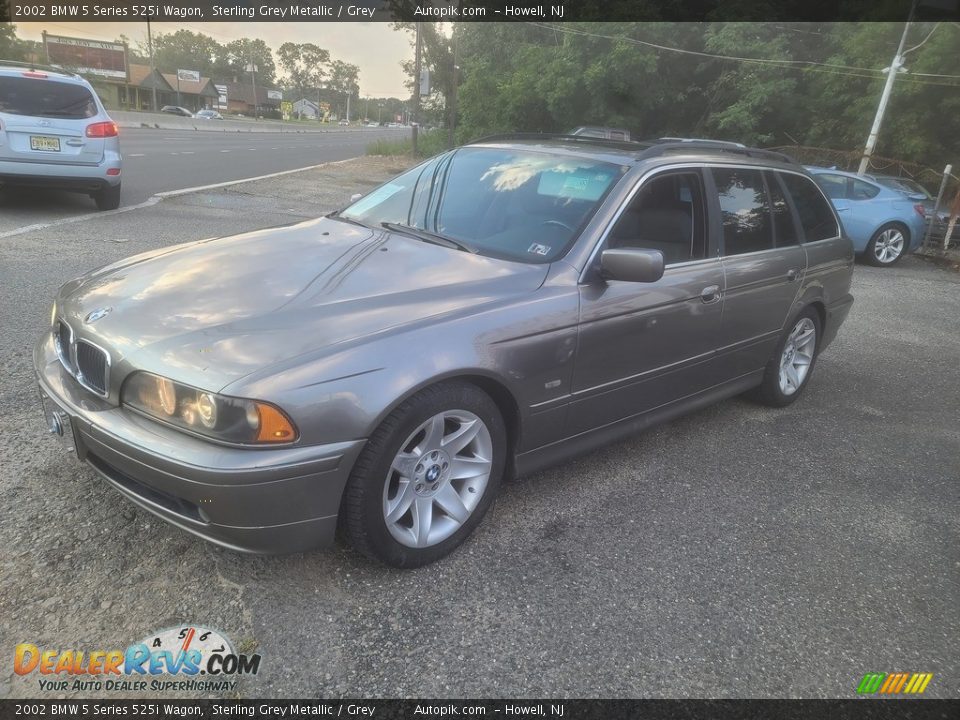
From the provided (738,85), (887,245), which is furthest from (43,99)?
(738,85)

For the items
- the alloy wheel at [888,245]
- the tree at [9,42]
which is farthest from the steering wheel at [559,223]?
the tree at [9,42]

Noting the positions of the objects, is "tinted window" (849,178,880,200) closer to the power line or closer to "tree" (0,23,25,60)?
the power line

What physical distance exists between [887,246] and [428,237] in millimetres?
10649

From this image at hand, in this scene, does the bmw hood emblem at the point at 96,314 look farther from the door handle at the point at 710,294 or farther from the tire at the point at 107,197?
the tire at the point at 107,197

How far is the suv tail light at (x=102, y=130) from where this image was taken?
8836mm

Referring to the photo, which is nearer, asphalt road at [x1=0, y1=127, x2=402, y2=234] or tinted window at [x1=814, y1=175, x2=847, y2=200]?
asphalt road at [x1=0, y1=127, x2=402, y2=234]

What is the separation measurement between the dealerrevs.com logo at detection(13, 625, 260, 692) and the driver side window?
2240 millimetres

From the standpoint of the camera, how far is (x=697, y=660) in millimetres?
2383

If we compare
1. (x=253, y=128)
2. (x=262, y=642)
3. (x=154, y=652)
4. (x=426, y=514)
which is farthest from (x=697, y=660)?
(x=253, y=128)

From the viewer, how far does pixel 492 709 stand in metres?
2.13

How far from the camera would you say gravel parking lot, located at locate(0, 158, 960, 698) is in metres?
2.27

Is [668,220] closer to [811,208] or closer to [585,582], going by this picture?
[811,208]

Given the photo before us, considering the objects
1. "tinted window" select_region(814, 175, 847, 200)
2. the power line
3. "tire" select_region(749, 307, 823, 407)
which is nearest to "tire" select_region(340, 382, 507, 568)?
"tire" select_region(749, 307, 823, 407)

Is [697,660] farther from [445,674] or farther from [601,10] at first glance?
[601,10]
